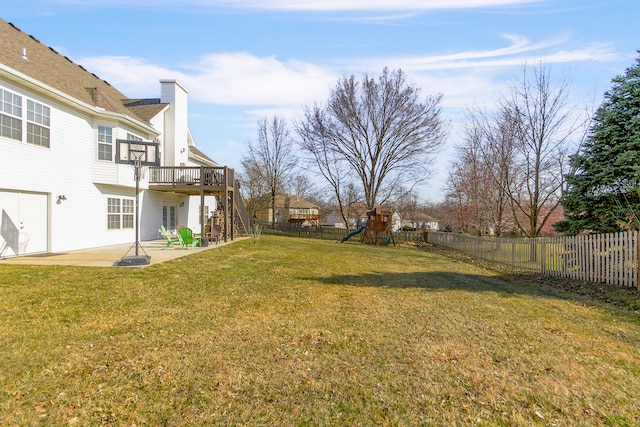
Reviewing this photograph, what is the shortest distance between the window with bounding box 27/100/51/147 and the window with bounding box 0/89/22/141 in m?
0.35

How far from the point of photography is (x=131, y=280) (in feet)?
26.0

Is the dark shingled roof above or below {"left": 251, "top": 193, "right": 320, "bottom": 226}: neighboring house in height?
above

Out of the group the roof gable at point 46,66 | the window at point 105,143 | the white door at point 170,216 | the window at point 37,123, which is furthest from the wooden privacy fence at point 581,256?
the white door at point 170,216

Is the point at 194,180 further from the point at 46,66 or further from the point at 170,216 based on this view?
the point at 46,66

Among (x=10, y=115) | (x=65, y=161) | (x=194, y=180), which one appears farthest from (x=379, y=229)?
(x=10, y=115)

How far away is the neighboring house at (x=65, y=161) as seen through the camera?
413 inches

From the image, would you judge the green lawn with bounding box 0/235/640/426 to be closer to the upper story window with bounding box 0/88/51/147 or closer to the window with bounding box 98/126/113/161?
the upper story window with bounding box 0/88/51/147

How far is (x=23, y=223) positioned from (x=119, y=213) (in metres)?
4.57

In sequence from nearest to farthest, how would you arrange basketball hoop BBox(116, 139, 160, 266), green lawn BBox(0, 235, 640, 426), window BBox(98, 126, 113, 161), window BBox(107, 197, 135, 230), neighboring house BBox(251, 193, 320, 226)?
green lawn BBox(0, 235, 640, 426)
basketball hoop BBox(116, 139, 160, 266)
window BBox(98, 126, 113, 161)
window BBox(107, 197, 135, 230)
neighboring house BBox(251, 193, 320, 226)

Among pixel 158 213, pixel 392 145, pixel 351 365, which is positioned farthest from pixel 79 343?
pixel 392 145

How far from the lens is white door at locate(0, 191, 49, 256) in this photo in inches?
412

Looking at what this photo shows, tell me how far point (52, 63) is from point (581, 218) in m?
19.6

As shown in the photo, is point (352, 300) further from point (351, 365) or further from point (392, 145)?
point (392, 145)

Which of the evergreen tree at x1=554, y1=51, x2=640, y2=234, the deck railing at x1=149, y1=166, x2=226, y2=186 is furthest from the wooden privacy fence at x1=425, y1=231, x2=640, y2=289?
the deck railing at x1=149, y1=166, x2=226, y2=186
